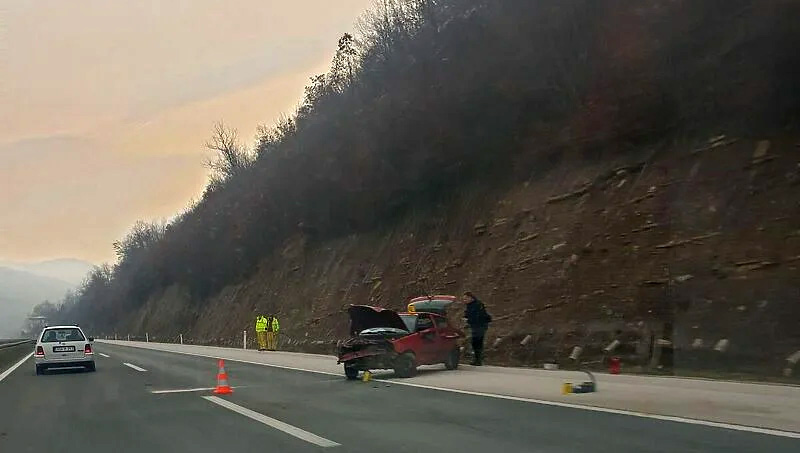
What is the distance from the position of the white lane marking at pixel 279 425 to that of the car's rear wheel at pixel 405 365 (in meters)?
5.30

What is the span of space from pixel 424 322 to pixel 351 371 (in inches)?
91.2

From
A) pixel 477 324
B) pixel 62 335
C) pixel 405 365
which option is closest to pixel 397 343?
pixel 405 365

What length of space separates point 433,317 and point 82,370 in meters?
14.3

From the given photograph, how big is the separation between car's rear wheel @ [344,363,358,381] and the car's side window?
199 cm

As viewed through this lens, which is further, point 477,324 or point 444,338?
point 477,324

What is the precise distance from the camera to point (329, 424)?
41.9 feet

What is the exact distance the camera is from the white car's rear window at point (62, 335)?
28.1 m

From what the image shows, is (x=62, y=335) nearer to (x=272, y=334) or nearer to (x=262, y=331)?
(x=262, y=331)

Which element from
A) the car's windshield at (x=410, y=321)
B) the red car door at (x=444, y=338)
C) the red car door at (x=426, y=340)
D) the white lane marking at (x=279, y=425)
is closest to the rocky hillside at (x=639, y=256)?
the red car door at (x=444, y=338)

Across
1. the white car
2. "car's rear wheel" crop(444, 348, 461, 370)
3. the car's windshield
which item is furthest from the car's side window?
the white car

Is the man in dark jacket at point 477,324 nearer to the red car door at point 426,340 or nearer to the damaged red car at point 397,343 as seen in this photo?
the damaged red car at point 397,343

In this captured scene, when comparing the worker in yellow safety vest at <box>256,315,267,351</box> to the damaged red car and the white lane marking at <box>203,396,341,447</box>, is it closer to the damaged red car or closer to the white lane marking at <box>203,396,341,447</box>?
the damaged red car

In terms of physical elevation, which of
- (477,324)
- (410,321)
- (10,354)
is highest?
(10,354)

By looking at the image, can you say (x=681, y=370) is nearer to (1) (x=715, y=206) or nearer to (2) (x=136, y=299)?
(1) (x=715, y=206)
